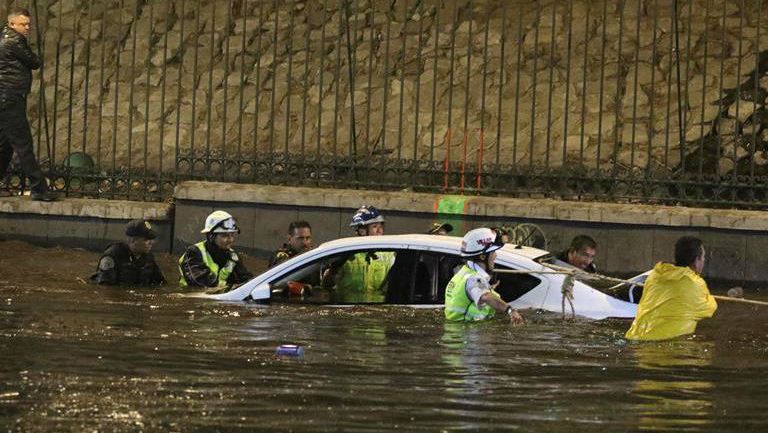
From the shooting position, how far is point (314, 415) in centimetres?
1230

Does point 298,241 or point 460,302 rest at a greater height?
point 298,241

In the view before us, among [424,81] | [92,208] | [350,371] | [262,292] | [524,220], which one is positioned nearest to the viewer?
[350,371]

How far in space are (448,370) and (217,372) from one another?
1589 millimetres

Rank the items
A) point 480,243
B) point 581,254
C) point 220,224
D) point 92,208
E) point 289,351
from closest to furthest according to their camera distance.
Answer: point 289,351, point 480,243, point 581,254, point 220,224, point 92,208

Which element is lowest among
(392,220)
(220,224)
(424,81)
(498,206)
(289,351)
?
(289,351)

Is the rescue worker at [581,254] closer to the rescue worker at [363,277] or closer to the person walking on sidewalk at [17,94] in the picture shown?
the rescue worker at [363,277]

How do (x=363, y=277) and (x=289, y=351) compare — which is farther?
(x=363, y=277)

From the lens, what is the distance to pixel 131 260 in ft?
62.4

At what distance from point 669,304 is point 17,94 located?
31.0ft

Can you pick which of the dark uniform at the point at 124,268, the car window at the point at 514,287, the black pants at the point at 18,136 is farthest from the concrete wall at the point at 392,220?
the car window at the point at 514,287

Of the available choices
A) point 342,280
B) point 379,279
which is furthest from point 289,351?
point 342,280

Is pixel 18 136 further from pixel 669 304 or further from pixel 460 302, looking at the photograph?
pixel 669 304

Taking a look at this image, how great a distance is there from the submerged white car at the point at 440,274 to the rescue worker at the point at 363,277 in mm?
57

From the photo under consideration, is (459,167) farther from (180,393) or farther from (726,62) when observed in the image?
→ (180,393)
